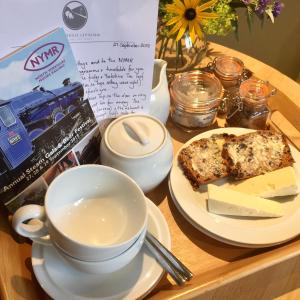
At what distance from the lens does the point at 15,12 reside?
1.83ft

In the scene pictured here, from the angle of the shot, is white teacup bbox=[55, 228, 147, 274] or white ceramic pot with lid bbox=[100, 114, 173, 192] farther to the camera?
white ceramic pot with lid bbox=[100, 114, 173, 192]

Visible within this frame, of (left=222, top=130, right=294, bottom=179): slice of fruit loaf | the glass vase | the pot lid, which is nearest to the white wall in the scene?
the glass vase

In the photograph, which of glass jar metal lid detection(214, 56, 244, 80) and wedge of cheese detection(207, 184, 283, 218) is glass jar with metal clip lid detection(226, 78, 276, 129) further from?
wedge of cheese detection(207, 184, 283, 218)

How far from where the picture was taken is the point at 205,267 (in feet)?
2.23

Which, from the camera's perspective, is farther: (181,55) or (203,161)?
(181,55)

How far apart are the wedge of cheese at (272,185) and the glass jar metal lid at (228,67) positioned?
0.32 meters

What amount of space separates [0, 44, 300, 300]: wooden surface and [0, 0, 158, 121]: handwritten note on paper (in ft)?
0.66

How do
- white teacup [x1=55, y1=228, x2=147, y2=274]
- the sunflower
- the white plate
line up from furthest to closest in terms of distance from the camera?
the sunflower
the white plate
white teacup [x1=55, y1=228, x2=147, y2=274]

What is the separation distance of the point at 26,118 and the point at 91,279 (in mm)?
266

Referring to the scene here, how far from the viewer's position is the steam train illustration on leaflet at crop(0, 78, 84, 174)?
60 cm

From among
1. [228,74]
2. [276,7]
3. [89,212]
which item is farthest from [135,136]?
[276,7]

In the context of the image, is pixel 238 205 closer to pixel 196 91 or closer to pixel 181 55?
pixel 196 91

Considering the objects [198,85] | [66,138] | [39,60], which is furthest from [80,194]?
[198,85]

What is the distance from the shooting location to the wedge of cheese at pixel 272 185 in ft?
2.44
